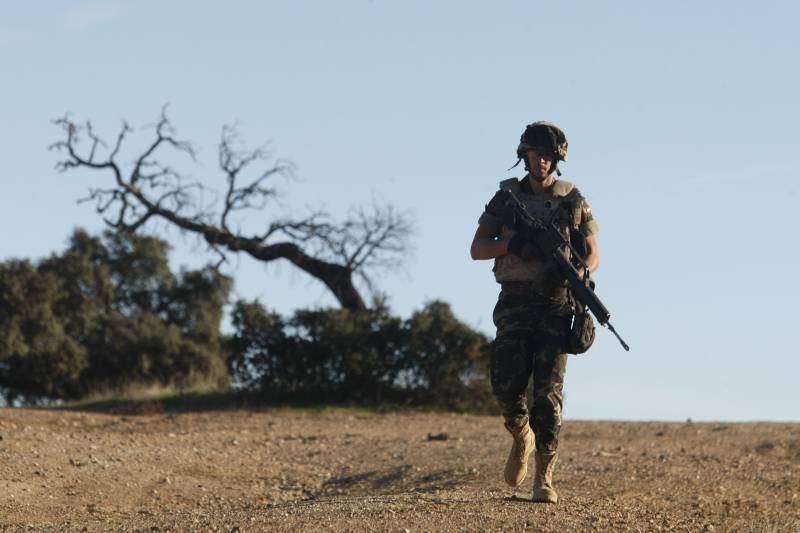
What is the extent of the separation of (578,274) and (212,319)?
27.0 meters

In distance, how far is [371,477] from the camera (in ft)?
45.5

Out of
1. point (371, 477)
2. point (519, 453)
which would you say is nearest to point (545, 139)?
point (519, 453)

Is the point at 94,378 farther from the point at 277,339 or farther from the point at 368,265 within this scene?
the point at 277,339

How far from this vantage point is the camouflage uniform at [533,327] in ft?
33.0

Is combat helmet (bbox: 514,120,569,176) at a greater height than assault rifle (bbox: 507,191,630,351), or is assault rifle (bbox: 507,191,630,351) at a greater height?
combat helmet (bbox: 514,120,569,176)

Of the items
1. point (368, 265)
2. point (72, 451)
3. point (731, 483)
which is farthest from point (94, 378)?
point (731, 483)

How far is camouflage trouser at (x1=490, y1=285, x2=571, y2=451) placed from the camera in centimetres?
1005

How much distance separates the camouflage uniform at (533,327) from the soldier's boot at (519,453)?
10 centimetres

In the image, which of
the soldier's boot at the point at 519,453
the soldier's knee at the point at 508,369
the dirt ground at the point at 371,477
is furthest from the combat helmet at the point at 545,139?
the dirt ground at the point at 371,477

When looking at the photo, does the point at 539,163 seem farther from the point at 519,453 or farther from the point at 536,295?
the point at 519,453

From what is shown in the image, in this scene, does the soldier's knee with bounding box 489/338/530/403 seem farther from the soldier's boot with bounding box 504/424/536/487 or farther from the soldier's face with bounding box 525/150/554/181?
the soldier's face with bounding box 525/150/554/181

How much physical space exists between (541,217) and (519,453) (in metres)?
1.56

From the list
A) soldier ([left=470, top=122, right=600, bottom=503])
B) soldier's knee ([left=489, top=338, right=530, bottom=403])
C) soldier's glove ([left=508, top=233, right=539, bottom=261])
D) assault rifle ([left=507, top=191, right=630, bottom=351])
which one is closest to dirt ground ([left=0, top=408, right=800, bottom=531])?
soldier ([left=470, top=122, right=600, bottom=503])

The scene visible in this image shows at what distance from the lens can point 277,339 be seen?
2347 cm
